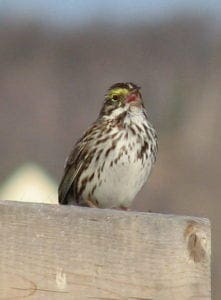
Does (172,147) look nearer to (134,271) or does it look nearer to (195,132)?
(195,132)

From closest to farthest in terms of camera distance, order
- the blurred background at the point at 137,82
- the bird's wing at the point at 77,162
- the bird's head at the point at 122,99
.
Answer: the bird's head at the point at 122,99, the bird's wing at the point at 77,162, the blurred background at the point at 137,82

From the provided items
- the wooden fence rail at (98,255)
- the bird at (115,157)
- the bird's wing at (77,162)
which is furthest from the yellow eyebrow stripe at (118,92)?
the wooden fence rail at (98,255)

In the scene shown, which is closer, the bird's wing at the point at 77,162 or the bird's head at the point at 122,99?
the bird's head at the point at 122,99

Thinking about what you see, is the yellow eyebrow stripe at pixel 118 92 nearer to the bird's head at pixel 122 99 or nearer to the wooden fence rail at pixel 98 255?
the bird's head at pixel 122 99

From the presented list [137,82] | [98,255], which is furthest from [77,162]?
[137,82]

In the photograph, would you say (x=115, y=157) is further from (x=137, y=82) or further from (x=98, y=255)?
(x=137, y=82)

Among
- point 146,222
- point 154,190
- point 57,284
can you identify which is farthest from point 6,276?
point 154,190

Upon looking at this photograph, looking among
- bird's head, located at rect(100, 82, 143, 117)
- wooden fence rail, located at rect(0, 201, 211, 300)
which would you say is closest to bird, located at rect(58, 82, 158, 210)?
bird's head, located at rect(100, 82, 143, 117)
